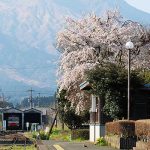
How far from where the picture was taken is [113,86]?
30.6 meters

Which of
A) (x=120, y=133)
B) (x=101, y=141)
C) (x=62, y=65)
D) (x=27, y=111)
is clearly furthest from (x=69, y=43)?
(x=27, y=111)

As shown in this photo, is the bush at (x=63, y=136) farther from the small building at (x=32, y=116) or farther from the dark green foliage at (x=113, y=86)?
the small building at (x=32, y=116)

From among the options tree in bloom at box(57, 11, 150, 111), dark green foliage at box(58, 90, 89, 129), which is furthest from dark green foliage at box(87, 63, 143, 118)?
dark green foliage at box(58, 90, 89, 129)

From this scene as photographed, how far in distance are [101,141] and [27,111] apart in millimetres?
80170

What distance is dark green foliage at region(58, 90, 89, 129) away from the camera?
51906 millimetres

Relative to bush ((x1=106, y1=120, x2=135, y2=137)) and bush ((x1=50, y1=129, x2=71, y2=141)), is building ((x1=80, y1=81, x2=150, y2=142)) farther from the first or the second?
bush ((x1=50, y1=129, x2=71, y2=141))

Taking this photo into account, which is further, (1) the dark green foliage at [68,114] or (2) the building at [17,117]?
(2) the building at [17,117]

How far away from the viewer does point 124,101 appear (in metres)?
30.7

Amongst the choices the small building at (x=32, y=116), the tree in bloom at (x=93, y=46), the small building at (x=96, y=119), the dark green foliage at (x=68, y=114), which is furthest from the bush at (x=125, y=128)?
the small building at (x=32, y=116)

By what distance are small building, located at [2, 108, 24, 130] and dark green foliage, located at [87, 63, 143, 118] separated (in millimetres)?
75460

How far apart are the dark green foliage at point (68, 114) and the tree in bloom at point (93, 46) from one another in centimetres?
254

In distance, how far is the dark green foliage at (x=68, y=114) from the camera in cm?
5191

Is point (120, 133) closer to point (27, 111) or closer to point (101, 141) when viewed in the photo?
point (101, 141)

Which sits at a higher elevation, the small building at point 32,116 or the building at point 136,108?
the building at point 136,108
